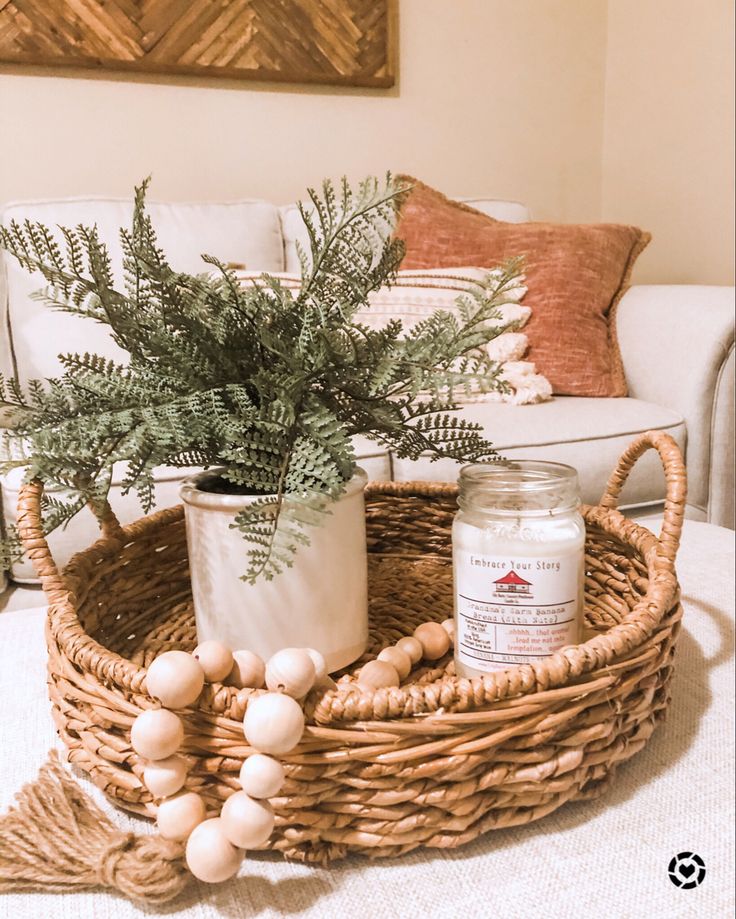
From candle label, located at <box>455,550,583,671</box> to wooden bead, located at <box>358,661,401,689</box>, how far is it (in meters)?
0.06

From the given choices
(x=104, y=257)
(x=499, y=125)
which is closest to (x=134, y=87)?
(x=499, y=125)

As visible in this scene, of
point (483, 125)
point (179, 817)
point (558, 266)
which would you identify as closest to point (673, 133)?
point (483, 125)

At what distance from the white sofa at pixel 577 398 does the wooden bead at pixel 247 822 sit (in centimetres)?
90

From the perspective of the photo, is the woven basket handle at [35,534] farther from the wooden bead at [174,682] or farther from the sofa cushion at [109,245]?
the sofa cushion at [109,245]

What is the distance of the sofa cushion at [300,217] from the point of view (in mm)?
1964

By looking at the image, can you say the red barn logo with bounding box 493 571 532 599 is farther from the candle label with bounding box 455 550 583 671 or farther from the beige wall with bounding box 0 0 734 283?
the beige wall with bounding box 0 0 734 283

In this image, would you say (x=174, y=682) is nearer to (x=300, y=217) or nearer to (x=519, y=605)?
(x=519, y=605)

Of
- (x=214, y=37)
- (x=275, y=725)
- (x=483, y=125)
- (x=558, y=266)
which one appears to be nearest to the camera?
(x=275, y=725)

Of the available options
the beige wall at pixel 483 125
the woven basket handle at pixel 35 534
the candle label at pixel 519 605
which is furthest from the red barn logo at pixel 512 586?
the beige wall at pixel 483 125

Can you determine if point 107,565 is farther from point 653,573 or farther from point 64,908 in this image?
point 653,573

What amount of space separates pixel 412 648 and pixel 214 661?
0.71ft

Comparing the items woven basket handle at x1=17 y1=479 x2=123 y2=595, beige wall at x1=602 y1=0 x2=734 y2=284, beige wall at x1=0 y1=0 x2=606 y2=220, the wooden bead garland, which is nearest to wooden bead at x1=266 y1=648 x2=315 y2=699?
the wooden bead garland

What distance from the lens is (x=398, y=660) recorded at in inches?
24.1

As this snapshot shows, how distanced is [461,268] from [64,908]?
158 cm
